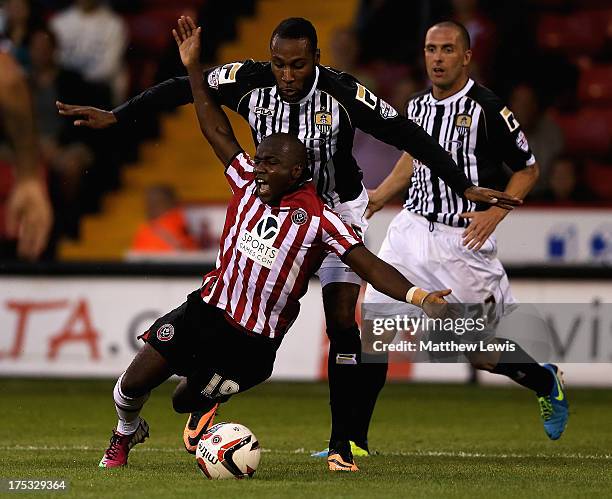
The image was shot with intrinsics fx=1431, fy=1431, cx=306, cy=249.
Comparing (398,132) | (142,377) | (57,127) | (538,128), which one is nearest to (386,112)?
(398,132)

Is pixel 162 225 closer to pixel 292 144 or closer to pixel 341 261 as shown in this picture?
pixel 341 261

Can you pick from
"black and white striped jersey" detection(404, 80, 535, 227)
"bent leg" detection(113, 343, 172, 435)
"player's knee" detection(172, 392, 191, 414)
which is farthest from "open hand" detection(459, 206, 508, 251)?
"bent leg" detection(113, 343, 172, 435)

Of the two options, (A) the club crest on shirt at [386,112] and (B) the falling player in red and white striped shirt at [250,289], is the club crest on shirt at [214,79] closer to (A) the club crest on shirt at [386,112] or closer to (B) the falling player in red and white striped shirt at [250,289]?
(B) the falling player in red and white striped shirt at [250,289]

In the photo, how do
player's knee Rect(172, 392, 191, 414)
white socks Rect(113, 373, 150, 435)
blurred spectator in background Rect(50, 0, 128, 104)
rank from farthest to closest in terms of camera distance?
blurred spectator in background Rect(50, 0, 128, 104) → player's knee Rect(172, 392, 191, 414) → white socks Rect(113, 373, 150, 435)

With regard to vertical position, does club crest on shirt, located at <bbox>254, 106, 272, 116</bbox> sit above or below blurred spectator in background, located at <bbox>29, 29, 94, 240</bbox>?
above

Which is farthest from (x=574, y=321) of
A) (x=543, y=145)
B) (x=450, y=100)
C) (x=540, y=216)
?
(x=450, y=100)

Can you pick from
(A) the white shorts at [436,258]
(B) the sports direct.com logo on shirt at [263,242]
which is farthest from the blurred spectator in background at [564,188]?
(B) the sports direct.com logo on shirt at [263,242]

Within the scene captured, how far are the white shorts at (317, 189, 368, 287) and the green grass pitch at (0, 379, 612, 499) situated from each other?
0.93 meters

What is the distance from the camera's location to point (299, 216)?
6.57 meters

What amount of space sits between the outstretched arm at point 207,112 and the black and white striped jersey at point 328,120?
110 mm

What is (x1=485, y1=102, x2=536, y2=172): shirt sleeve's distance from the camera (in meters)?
8.03

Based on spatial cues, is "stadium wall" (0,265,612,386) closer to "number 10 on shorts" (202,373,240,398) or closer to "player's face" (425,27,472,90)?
"player's face" (425,27,472,90)

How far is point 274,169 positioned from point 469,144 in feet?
6.20

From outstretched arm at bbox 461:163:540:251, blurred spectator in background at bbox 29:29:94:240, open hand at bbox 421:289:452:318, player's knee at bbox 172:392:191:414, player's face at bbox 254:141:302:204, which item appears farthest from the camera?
blurred spectator in background at bbox 29:29:94:240
